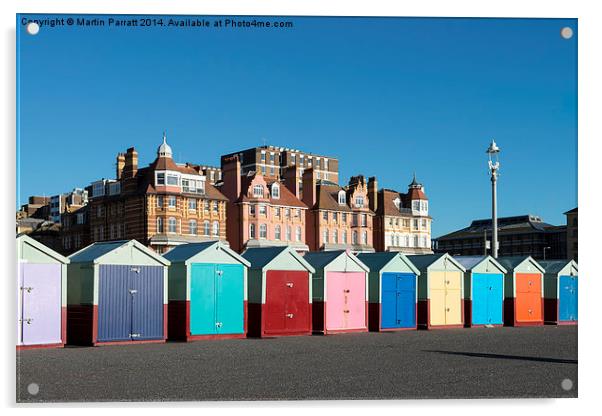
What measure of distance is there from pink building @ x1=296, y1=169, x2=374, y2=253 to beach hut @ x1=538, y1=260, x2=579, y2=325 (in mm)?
40214

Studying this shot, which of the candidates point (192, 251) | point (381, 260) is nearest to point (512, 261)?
point (381, 260)

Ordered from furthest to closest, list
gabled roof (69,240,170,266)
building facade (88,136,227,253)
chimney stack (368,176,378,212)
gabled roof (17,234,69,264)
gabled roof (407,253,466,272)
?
chimney stack (368,176,378,212) < building facade (88,136,227,253) < gabled roof (407,253,466,272) < gabled roof (69,240,170,266) < gabled roof (17,234,69,264)

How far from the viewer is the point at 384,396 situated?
12930 mm

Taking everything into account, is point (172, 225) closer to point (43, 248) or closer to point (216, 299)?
point (216, 299)

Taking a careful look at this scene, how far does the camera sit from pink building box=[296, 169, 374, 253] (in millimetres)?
72812

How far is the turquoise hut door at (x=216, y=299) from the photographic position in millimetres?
22656

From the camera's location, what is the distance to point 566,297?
3269 centimetres

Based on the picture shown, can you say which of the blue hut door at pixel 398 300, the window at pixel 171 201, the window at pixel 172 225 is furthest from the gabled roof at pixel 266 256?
the window at pixel 171 201

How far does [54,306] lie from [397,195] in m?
67.4

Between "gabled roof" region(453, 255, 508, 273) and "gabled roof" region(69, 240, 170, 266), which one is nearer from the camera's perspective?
"gabled roof" region(69, 240, 170, 266)

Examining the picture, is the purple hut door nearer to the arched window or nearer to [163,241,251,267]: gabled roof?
[163,241,251,267]: gabled roof

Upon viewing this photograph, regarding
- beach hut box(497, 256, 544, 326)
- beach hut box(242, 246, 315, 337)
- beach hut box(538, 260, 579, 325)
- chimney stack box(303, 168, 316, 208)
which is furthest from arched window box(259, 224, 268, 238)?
beach hut box(242, 246, 315, 337)
